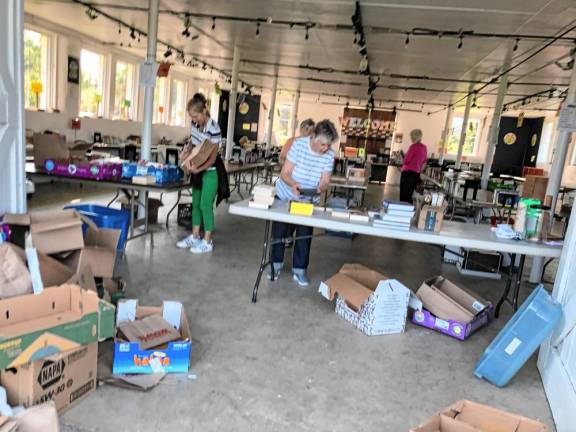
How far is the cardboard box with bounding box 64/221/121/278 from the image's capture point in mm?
2721

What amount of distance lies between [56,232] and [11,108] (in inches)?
37.8

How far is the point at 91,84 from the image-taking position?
10.7m

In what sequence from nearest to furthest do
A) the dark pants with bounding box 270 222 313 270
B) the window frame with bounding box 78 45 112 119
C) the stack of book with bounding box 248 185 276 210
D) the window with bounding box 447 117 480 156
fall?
the stack of book with bounding box 248 185 276 210
the dark pants with bounding box 270 222 313 270
the window frame with bounding box 78 45 112 119
the window with bounding box 447 117 480 156

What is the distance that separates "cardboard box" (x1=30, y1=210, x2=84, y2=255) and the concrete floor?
2.73ft

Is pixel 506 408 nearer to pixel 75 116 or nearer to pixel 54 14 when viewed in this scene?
pixel 54 14

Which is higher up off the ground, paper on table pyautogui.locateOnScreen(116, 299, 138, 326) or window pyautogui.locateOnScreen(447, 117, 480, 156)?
window pyautogui.locateOnScreen(447, 117, 480, 156)

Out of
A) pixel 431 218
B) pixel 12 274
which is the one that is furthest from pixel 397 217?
pixel 12 274

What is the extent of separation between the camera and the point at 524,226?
3.34 metres

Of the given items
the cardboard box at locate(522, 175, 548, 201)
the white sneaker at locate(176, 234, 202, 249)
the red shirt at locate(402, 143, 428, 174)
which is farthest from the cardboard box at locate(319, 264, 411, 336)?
the red shirt at locate(402, 143, 428, 174)

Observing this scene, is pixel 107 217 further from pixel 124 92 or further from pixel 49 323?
pixel 124 92

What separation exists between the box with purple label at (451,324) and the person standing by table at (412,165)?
4.67 m

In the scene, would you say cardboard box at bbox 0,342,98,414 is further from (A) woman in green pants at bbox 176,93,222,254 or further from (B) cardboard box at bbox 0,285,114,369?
(A) woman in green pants at bbox 176,93,222,254

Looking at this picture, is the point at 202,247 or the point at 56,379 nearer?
the point at 56,379

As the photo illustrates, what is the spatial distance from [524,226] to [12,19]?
373cm
